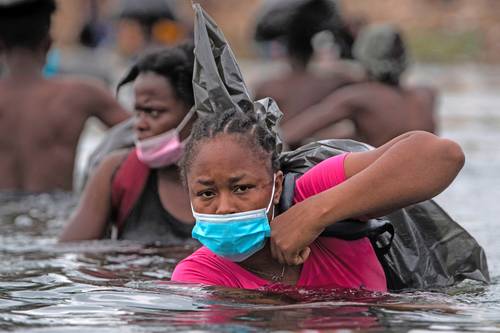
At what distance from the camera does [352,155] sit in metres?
5.27

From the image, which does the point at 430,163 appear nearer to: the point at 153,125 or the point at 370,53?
the point at 153,125

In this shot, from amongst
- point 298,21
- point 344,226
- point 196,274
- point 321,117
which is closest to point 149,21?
point 298,21

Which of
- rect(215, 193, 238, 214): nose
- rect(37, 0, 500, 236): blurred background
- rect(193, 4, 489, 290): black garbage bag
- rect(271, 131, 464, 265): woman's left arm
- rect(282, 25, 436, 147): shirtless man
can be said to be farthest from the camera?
rect(37, 0, 500, 236): blurred background

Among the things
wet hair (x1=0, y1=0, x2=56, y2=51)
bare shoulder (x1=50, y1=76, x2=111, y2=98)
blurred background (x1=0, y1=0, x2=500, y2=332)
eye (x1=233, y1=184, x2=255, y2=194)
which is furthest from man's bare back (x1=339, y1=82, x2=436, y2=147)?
eye (x1=233, y1=184, x2=255, y2=194)

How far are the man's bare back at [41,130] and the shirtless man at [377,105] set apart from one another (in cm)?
164

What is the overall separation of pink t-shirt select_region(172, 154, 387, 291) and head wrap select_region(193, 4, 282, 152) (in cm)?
28

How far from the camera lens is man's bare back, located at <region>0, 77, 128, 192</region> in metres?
9.81

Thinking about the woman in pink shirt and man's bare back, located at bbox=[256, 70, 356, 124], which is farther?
man's bare back, located at bbox=[256, 70, 356, 124]

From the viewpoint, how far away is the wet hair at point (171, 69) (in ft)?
23.6

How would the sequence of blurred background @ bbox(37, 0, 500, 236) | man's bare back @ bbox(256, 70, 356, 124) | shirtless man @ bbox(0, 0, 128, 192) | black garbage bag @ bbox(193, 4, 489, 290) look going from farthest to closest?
→ blurred background @ bbox(37, 0, 500, 236), man's bare back @ bbox(256, 70, 356, 124), shirtless man @ bbox(0, 0, 128, 192), black garbage bag @ bbox(193, 4, 489, 290)

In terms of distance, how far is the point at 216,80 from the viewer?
538 cm

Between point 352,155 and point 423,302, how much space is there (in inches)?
26.0

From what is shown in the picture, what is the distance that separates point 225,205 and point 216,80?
2.24 feet

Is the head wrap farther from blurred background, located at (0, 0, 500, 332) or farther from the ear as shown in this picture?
blurred background, located at (0, 0, 500, 332)
